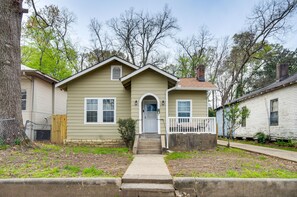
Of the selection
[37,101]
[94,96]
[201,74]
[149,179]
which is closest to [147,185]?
[149,179]

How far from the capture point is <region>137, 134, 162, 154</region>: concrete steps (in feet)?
35.8

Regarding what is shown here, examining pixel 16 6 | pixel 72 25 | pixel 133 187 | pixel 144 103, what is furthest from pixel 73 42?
pixel 133 187

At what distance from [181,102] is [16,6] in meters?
9.25

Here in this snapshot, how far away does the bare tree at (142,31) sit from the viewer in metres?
32.7

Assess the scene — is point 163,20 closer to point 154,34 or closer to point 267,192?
point 154,34

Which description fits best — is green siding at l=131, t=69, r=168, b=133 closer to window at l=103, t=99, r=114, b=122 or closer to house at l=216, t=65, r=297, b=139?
window at l=103, t=99, r=114, b=122

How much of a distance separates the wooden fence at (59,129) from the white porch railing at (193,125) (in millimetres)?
6070

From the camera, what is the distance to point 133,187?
5.07 meters

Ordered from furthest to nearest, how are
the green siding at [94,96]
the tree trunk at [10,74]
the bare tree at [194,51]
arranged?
the bare tree at [194,51] → the green siding at [94,96] → the tree trunk at [10,74]

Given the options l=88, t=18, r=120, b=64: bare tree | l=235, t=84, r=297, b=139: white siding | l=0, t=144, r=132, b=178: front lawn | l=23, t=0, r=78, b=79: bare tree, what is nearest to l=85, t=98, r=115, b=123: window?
l=0, t=144, r=132, b=178: front lawn

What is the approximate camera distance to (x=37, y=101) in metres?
15.5

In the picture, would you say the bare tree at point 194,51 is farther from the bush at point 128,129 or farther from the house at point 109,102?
the bush at point 128,129

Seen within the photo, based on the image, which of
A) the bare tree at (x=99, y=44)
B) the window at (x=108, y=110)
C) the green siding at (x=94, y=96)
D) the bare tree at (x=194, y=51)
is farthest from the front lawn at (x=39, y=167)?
the bare tree at (x=194, y=51)

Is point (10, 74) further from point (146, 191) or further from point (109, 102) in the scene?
point (146, 191)
